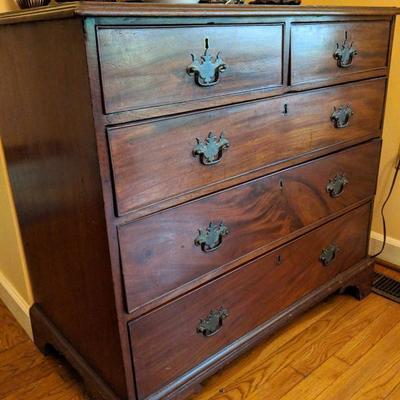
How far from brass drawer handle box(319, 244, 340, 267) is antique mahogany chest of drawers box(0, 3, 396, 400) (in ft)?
0.04

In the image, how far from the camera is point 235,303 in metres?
1.27

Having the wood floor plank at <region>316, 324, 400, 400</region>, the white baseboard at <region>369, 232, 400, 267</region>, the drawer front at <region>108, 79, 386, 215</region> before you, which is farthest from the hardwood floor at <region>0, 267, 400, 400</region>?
the drawer front at <region>108, 79, 386, 215</region>

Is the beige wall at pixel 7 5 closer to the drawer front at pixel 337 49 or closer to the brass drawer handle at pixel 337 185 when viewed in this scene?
the drawer front at pixel 337 49

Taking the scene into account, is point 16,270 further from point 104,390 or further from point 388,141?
point 388,141

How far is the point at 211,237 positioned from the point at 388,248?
1.16 m

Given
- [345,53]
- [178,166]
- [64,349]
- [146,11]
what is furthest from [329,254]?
[146,11]

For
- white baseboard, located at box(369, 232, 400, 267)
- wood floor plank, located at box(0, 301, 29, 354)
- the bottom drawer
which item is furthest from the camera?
white baseboard, located at box(369, 232, 400, 267)

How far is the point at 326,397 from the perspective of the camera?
4.27 feet

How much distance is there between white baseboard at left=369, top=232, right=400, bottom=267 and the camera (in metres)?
1.93

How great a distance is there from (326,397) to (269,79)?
91 centimetres

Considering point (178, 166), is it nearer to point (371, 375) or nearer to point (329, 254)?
point (329, 254)

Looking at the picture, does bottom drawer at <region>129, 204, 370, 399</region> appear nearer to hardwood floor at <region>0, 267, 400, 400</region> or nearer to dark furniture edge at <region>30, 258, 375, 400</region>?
dark furniture edge at <region>30, 258, 375, 400</region>

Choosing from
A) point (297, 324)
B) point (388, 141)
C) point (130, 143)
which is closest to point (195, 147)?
point (130, 143)

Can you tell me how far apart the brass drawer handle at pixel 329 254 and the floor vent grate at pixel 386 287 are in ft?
1.17
